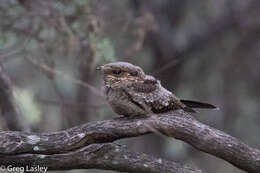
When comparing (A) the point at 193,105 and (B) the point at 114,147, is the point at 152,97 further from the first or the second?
(B) the point at 114,147

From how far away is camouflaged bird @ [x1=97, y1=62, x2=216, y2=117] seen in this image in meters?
3.94

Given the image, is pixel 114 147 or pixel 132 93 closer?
pixel 114 147

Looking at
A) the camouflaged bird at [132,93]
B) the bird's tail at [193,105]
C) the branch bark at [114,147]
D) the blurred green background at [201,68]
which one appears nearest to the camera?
the branch bark at [114,147]

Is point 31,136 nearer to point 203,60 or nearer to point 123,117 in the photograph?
point 123,117

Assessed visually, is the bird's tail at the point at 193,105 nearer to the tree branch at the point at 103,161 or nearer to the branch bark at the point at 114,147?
the branch bark at the point at 114,147

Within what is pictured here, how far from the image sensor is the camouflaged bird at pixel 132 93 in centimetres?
394

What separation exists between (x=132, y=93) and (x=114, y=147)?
421 mm

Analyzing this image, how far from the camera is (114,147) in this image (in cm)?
377

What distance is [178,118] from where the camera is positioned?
3.80m

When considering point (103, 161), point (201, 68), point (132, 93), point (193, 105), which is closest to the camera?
point (103, 161)

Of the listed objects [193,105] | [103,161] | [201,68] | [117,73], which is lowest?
[103,161]

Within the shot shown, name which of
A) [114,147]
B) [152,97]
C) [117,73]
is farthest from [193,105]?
[114,147]

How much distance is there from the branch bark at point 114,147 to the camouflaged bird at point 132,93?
196 mm

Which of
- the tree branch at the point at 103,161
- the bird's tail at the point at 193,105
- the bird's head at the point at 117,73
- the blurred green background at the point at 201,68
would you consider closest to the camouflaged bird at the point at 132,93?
the bird's head at the point at 117,73
